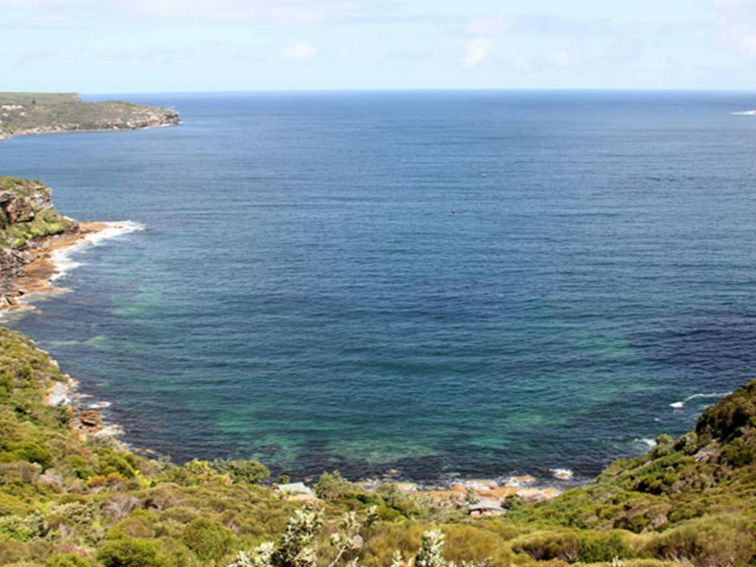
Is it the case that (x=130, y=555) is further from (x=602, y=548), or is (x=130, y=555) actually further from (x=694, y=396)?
(x=694, y=396)

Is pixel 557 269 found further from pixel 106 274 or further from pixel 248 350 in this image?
pixel 106 274

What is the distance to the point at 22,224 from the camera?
118250 mm

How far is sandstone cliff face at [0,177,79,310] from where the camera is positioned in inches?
4188

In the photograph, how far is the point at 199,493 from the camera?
39.2 m

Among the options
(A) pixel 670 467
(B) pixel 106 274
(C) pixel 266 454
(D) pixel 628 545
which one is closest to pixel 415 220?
(B) pixel 106 274

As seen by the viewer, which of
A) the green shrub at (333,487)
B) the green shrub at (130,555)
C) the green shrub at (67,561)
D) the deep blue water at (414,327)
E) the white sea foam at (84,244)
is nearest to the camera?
the green shrub at (67,561)

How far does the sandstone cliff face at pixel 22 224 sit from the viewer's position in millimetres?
106375

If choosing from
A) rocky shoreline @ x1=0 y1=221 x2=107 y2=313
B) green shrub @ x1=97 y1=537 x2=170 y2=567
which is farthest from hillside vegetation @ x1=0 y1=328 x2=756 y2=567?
rocky shoreline @ x1=0 y1=221 x2=107 y2=313

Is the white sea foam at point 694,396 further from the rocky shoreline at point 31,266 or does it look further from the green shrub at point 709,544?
the rocky shoreline at point 31,266

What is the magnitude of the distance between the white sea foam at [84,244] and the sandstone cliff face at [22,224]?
3.43m


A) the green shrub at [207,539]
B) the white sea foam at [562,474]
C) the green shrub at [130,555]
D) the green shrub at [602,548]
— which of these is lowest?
the white sea foam at [562,474]

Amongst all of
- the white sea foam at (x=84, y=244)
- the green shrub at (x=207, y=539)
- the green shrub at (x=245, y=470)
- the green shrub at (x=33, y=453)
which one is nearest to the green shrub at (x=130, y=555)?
the green shrub at (x=207, y=539)

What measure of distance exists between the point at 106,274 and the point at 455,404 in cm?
5764

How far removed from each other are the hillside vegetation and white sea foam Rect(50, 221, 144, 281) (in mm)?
43643
